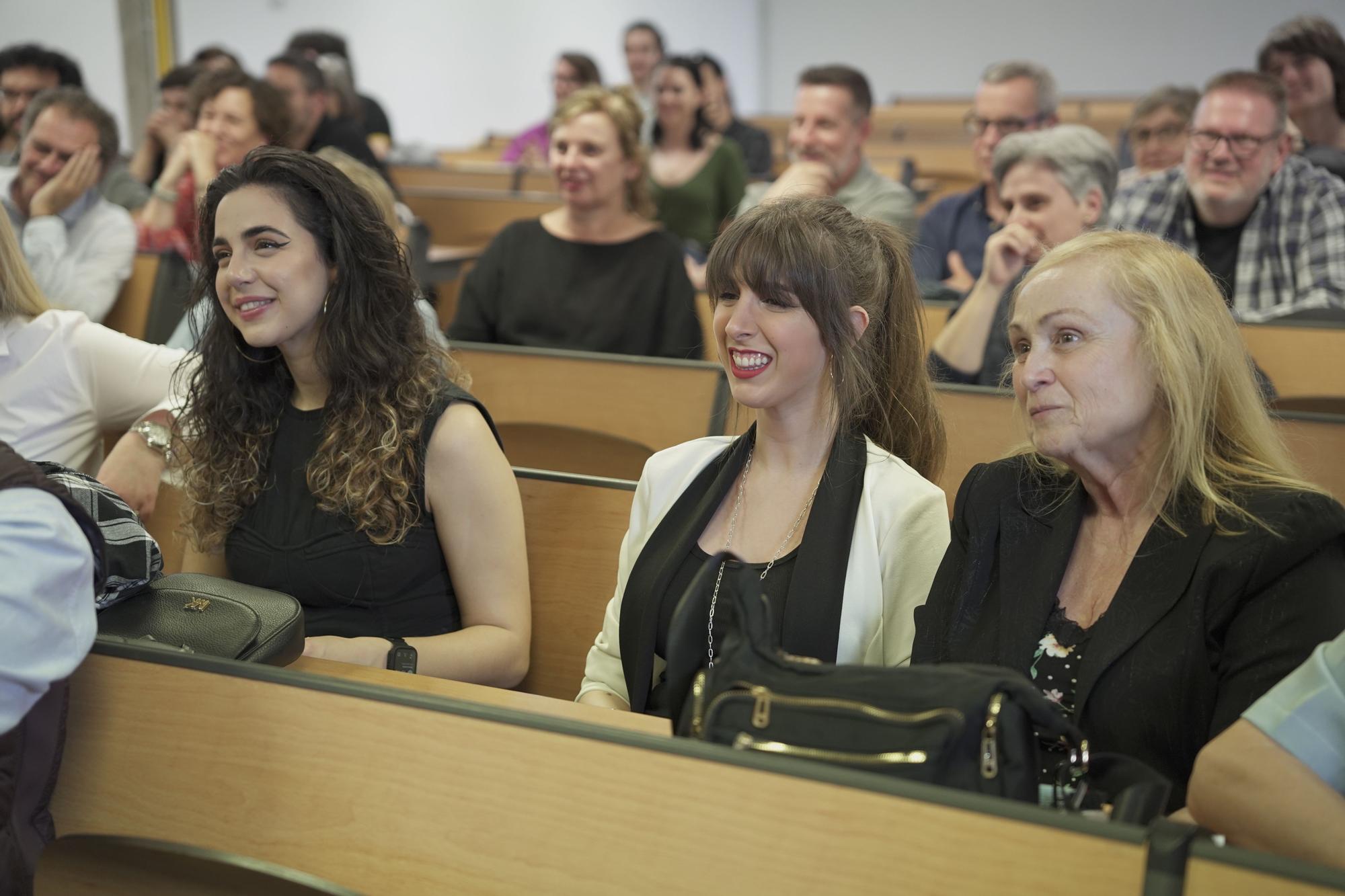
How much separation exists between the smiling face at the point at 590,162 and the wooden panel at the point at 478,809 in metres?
2.26

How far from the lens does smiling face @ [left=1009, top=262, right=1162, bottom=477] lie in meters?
1.44

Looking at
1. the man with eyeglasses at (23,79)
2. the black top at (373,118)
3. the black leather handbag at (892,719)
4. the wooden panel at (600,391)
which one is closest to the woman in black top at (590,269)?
the wooden panel at (600,391)

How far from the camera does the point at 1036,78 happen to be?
3932 millimetres

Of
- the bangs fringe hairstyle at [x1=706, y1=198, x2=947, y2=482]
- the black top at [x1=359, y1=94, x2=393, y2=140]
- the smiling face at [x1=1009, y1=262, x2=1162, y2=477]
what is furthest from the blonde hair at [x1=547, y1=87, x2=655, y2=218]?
the black top at [x1=359, y1=94, x2=393, y2=140]

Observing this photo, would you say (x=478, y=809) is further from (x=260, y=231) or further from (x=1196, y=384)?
(x=260, y=231)

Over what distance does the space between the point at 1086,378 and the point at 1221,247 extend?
7.25 ft

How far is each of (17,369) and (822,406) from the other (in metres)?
1.41

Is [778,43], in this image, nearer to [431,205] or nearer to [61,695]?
[431,205]

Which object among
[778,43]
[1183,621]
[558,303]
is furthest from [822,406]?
[778,43]

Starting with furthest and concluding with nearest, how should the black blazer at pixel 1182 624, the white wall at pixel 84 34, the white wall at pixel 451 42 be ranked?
the white wall at pixel 451 42, the white wall at pixel 84 34, the black blazer at pixel 1182 624

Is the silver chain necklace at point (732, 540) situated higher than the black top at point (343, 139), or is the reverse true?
the black top at point (343, 139)

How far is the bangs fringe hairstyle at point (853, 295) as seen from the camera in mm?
1696

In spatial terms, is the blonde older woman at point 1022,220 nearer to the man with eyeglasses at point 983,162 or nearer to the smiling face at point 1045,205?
the smiling face at point 1045,205

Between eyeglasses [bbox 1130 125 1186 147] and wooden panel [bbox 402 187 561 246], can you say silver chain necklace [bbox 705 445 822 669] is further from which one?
wooden panel [bbox 402 187 561 246]
